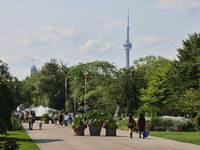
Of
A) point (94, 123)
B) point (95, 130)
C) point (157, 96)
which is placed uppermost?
point (157, 96)

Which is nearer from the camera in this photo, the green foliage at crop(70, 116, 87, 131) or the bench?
the green foliage at crop(70, 116, 87, 131)

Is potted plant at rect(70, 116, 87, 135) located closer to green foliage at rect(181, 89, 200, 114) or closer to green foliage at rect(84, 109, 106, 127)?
green foliage at rect(84, 109, 106, 127)

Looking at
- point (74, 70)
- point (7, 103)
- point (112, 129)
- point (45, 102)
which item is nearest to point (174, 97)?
point (112, 129)

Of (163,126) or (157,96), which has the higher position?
(157,96)

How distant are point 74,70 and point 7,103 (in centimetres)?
6230

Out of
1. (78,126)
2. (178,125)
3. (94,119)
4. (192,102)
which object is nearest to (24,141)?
(78,126)

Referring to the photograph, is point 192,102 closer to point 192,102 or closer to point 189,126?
point 192,102

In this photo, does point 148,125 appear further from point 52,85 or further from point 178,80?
point 52,85

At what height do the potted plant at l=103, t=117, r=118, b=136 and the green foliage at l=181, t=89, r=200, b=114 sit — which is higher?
the green foliage at l=181, t=89, r=200, b=114

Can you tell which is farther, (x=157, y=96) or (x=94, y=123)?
(x=157, y=96)

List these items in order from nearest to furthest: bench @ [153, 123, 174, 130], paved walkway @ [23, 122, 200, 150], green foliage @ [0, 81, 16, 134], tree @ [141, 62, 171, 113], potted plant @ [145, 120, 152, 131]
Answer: paved walkway @ [23, 122, 200, 150] < green foliage @ [0, 81, 16, 134] < bench @ [153, 123, 174, 130] < potted plant @ [145, 120, 152, 131] < tree @ [141, 62, 171, 113]

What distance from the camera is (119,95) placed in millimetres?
46281

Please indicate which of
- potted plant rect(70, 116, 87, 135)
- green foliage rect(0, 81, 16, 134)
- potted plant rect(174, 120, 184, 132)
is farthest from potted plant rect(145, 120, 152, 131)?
green foliage rect(0, 81, 16, 134)

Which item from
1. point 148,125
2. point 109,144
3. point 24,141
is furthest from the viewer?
point 148,125
